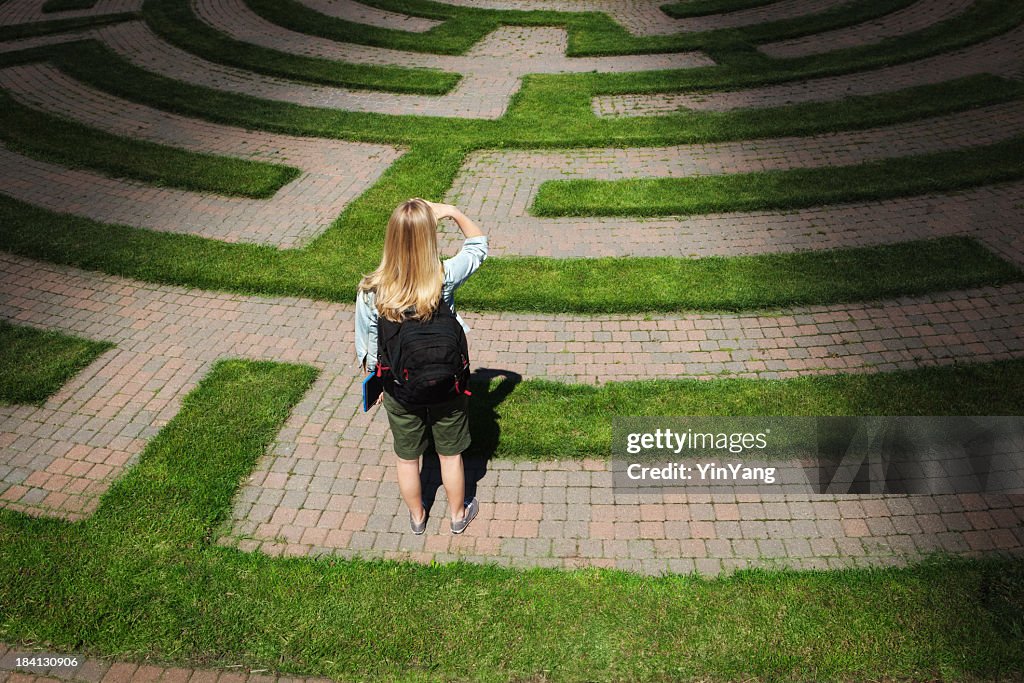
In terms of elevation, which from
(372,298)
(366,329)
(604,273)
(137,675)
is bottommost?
(137,675)

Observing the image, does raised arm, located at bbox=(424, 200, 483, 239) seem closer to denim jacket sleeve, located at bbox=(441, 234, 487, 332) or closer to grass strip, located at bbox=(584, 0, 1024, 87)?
denim jacket sleeve, located at bbox=(441, 234, 487, 332)

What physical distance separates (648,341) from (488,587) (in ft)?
11.6

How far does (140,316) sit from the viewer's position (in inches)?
329

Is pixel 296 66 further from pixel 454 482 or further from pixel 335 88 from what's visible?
pixel 454 482

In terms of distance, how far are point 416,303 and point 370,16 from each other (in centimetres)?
1680

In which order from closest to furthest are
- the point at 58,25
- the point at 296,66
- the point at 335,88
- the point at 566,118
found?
the point at 566,118
the point at 335,88
the point at 296,66
the point at 58,25

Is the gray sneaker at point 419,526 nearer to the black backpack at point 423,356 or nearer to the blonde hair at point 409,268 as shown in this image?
the black backpack at point 423,356

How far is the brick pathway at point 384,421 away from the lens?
5.62 metres

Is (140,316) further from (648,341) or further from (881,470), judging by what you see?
(881,470)

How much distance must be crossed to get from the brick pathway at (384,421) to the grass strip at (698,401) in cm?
21

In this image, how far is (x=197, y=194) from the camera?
11070 mm

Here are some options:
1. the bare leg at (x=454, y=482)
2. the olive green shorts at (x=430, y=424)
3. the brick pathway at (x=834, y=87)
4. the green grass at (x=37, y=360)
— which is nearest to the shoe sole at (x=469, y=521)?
the bare leg at (x=454, y=482)

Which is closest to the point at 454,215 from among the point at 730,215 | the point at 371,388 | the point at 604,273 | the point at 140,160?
the point at 371,388

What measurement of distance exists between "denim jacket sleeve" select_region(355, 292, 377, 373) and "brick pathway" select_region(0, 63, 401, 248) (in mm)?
5269
